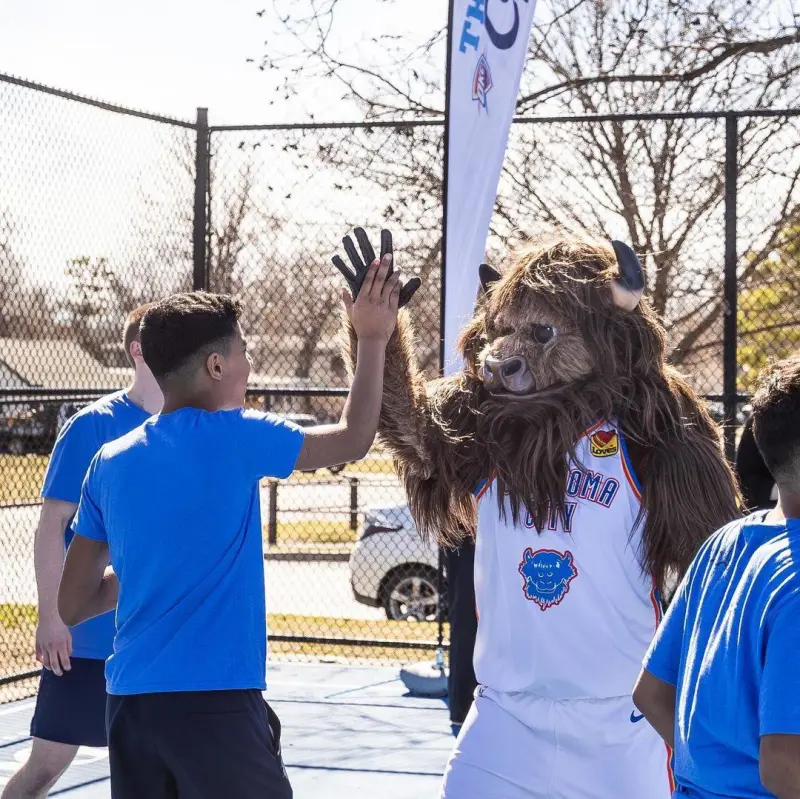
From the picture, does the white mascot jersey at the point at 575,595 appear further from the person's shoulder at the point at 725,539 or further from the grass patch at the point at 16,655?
the grass patch at the point at 16,655

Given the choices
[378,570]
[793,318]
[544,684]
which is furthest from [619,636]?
[378,570]

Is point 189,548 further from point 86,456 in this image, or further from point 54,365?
point 54,365

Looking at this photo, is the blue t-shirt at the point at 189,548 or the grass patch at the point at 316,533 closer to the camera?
the blue t-shirt at the point at 189,548

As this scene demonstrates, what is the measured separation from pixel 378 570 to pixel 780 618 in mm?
6390

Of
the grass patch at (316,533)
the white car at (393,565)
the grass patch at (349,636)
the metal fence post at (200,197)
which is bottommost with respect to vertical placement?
the grass patch at (349,636)

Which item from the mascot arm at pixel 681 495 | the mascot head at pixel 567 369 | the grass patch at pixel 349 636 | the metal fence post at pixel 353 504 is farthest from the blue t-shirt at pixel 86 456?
the metal fence post at pixel 353 504

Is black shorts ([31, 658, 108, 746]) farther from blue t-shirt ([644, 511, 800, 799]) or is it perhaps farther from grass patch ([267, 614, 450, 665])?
grass patch ([267, 614, 450, 665])

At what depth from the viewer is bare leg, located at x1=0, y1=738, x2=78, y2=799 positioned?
3.43m

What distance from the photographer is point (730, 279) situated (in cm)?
579

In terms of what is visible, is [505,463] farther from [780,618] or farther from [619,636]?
[780,618]

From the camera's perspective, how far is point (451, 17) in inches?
196

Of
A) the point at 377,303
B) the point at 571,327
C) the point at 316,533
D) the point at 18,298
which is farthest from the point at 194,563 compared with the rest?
the point at 316,533

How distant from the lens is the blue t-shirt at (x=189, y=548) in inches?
102

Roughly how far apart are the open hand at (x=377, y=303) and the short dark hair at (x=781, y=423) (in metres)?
1.25
